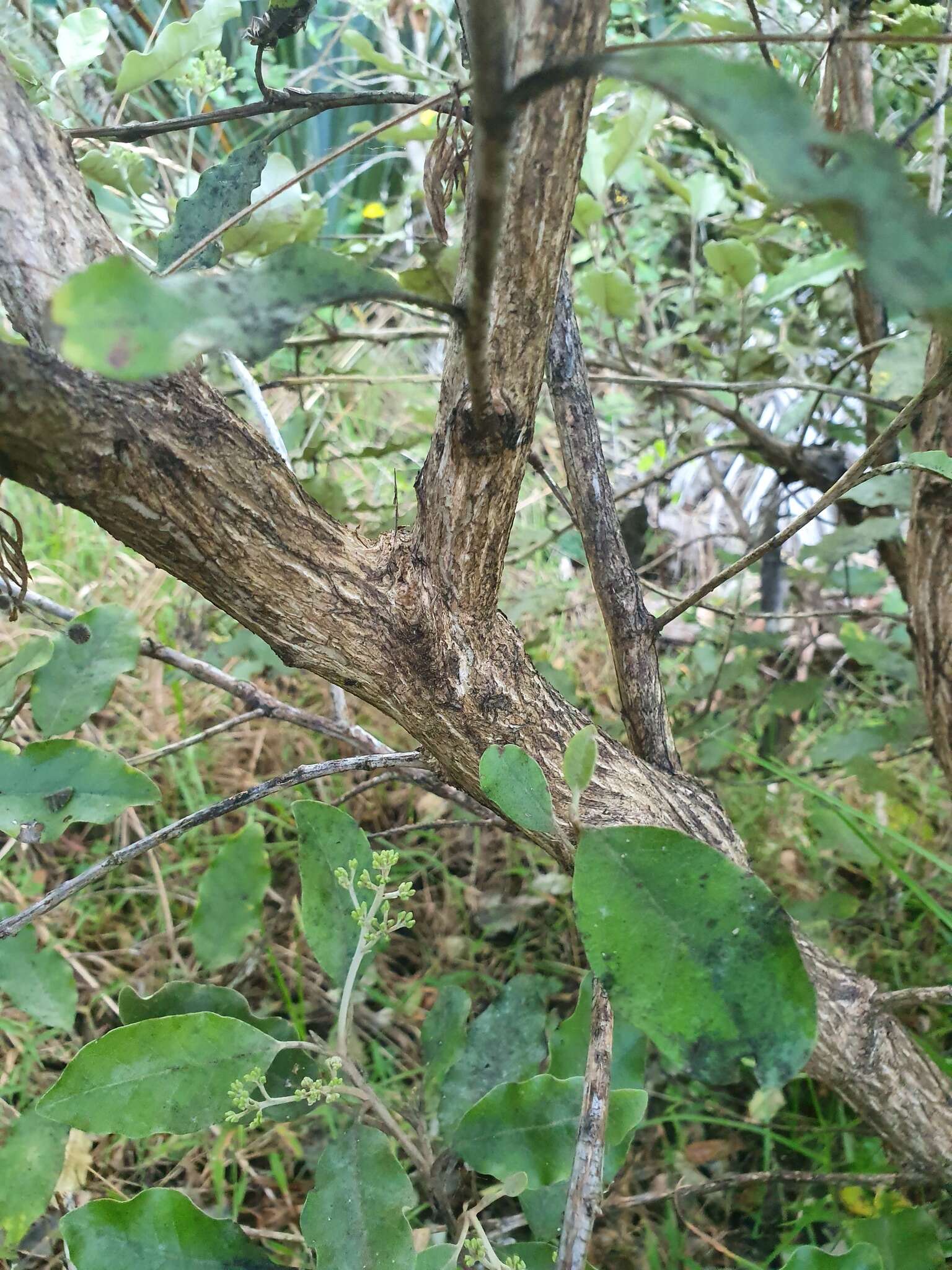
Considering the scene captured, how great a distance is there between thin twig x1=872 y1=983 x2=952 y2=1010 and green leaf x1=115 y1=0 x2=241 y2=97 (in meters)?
0.96

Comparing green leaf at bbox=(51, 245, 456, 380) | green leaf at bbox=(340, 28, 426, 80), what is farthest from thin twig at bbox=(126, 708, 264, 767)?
green leaf at bbox=(340, 28, 426, 80)

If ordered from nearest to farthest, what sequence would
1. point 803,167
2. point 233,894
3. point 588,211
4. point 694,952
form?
point 803,167
point 694,952
point 233,894
point 588,211

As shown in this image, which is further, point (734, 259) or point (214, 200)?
point (734, 259)

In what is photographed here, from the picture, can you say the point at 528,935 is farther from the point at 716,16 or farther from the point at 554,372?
the point at 716,16

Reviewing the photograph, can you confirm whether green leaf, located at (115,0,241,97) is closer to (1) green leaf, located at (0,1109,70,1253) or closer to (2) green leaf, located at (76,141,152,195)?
(2) green leaf, located at (76,141,152,195)

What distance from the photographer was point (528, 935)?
121 centimetres

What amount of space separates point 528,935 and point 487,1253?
69 centimetres

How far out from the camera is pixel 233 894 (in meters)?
0.87

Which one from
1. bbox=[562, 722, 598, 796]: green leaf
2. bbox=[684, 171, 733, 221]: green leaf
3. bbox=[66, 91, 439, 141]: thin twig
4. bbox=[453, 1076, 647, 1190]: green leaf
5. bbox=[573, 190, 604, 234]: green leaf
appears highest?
bbox=[684, 171, 733, 221]: green leaf

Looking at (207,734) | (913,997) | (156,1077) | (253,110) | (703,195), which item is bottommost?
(156,1077)

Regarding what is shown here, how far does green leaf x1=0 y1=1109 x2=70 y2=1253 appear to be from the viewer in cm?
70

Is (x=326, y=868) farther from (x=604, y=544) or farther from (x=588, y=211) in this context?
(x=588, y=211)

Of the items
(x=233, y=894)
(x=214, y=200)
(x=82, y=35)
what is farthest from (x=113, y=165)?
(x=233, y=894)

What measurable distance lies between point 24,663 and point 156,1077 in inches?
13.4
